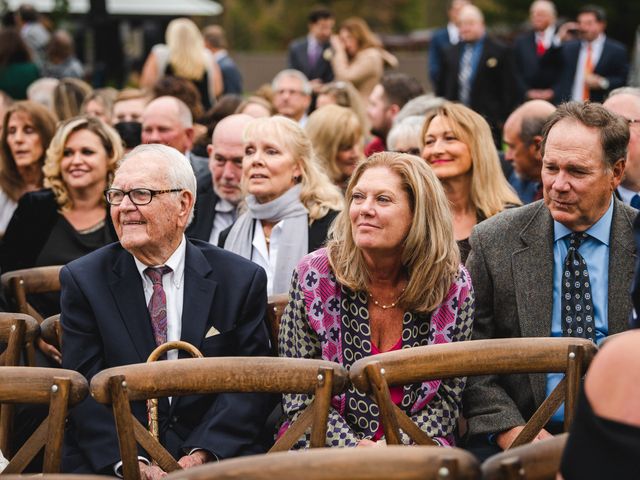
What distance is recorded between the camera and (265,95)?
1155 centimetres

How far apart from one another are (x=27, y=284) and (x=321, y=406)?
2.36 m

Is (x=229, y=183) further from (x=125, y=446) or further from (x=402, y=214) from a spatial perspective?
(x=125, y=446)

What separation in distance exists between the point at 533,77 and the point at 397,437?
34.8ft

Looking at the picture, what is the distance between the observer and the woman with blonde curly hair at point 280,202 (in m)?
5.79

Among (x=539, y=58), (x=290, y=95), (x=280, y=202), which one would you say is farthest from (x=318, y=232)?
(x=539, y=58)

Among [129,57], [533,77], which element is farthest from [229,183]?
[129,57]

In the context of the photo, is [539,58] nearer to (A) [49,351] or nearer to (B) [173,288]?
(A) [49,351]

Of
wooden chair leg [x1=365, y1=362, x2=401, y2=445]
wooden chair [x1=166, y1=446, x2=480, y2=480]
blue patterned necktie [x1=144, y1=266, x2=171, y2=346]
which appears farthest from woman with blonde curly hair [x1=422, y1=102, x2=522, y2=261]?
wooden chair [x1=166, y1=446, x2=480, y2=480]

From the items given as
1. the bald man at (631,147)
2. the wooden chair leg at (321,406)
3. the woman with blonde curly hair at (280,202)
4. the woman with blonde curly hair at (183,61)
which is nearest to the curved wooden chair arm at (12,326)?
the wooden chair leg at (321,406)

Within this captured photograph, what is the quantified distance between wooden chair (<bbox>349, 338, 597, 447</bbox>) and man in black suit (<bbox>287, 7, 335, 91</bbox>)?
1048 centimetres

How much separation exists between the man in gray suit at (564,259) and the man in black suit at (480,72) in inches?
321

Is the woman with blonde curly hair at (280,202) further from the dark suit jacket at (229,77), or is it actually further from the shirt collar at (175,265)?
the dark suit jacket at (229,77)

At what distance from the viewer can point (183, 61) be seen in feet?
39.3

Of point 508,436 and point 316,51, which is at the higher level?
point 316,51
